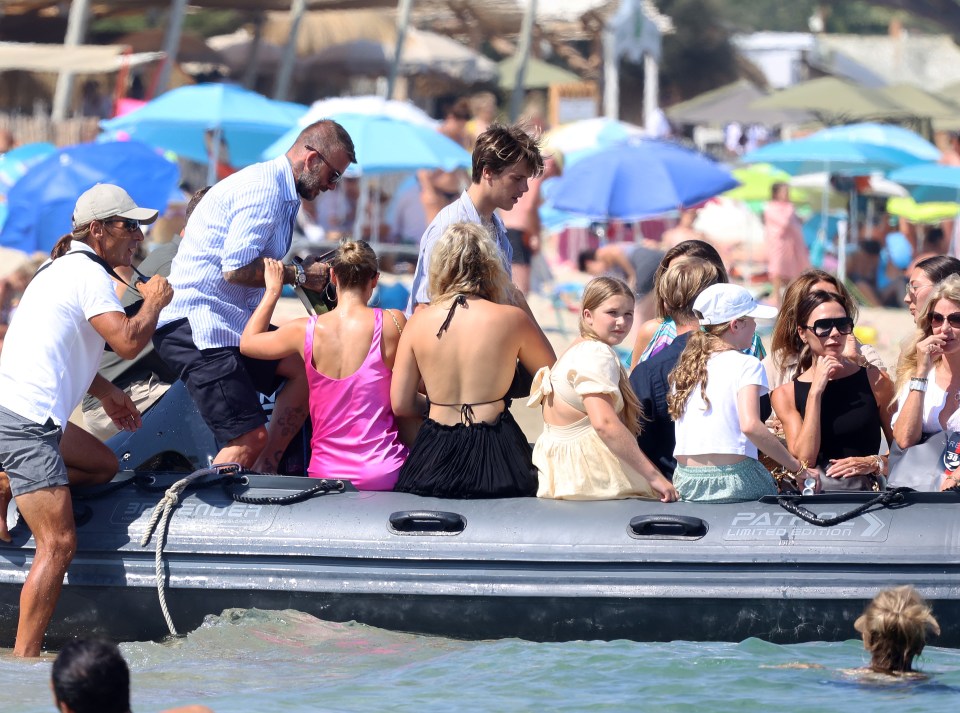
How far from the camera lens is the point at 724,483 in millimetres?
5250

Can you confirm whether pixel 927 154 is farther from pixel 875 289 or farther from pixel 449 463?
pixel 449 463

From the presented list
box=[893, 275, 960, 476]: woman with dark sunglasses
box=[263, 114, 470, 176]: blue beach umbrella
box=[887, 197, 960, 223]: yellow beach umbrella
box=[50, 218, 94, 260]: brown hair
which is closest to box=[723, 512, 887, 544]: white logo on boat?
box=[893, 275, 960, 476]: woman with dark sunglasses

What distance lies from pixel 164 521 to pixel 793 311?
254 centimetres

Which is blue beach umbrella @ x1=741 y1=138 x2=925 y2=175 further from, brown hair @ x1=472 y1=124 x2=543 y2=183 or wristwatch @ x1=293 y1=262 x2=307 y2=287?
wristwatch @ x1=293 y1=262 x2=307 y2=287

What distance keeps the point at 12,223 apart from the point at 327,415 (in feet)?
19.1

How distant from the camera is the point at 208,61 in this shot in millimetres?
21719

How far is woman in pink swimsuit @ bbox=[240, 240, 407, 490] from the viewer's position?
18.0 feet

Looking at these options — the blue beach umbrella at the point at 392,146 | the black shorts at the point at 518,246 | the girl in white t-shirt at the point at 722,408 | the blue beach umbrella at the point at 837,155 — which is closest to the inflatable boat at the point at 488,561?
the girl in white t-shirt at the point at 722,408

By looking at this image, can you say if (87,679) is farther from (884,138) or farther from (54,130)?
(884,138)

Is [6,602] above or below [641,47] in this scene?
below

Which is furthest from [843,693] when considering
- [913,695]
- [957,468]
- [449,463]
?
[449,463]

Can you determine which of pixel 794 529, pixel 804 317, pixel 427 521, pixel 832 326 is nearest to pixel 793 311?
pixel 804 317

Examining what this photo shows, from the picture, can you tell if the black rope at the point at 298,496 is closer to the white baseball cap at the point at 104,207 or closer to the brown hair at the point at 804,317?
the white baseball cap at the point at 104,207

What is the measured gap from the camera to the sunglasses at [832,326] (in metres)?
5.32
